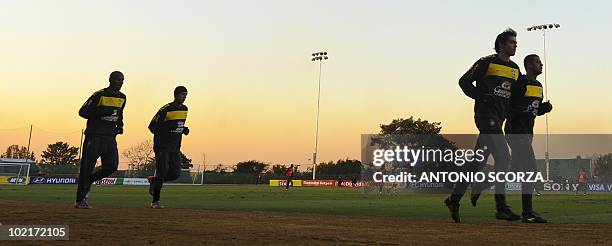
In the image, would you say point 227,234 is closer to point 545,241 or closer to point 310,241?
point 310,241

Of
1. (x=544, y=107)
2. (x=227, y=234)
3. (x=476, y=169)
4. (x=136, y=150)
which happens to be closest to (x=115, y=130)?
(x=227, y=234)

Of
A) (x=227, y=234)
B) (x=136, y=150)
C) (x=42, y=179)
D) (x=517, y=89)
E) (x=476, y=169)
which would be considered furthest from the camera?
(x=136, y=150)

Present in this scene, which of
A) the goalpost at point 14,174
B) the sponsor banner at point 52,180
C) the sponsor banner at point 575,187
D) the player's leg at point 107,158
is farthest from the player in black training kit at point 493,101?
the sponsor banner at point 52,180

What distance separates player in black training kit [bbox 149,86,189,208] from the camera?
32.0 feet

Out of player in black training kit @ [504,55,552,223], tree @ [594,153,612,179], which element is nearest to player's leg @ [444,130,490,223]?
player in black training kit @ [504,55,552,223]

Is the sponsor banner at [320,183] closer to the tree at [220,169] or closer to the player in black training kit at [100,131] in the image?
the tree at [220,169]

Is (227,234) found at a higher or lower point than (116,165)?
lower

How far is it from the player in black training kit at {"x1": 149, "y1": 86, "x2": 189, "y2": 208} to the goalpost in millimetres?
38710

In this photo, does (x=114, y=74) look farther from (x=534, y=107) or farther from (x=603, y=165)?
(x=603, y=165)

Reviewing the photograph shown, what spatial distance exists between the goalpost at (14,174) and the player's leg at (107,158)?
38810 mm

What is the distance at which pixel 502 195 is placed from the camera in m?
6.93

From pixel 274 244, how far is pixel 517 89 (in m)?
4.20

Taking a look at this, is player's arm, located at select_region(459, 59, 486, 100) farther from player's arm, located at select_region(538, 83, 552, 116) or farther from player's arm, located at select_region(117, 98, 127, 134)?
player's arm, located at select_region(117, 98, 127, 134)

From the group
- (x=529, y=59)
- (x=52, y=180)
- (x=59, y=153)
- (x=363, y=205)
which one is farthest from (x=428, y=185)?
(x=59, y=153)
